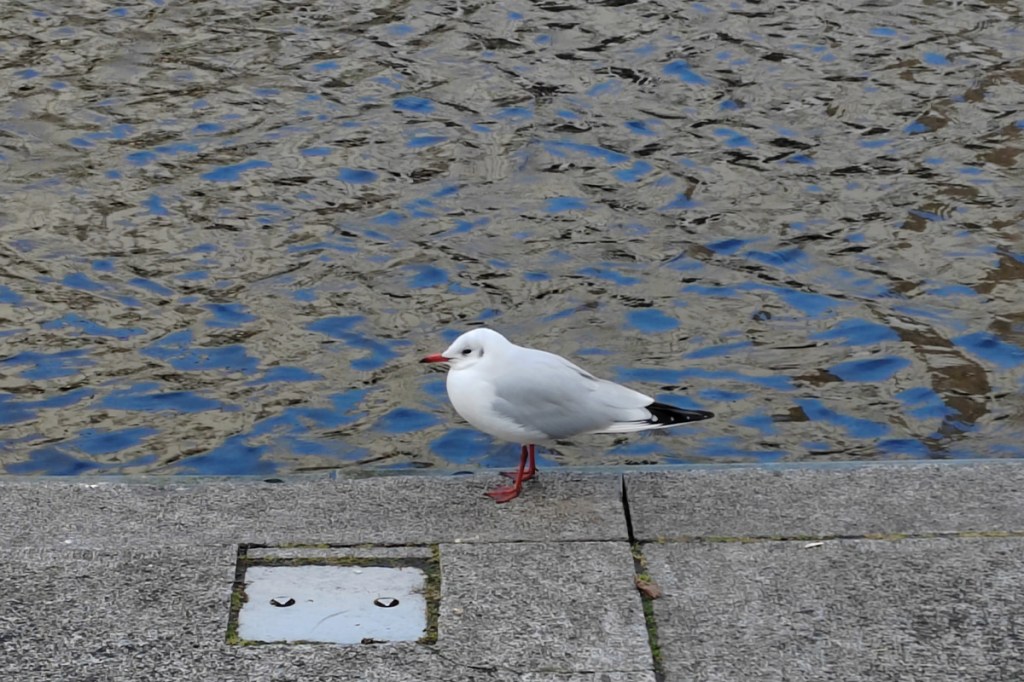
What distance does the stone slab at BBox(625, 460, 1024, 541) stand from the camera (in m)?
4.25

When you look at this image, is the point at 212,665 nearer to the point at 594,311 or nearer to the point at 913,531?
the point at 913,531

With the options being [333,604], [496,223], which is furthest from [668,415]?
[496,223]

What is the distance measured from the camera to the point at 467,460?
6195 millimetres

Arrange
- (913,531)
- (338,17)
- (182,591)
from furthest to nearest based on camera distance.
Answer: (338,17)
(913,531)
(182,591)

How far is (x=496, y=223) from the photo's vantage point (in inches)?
324

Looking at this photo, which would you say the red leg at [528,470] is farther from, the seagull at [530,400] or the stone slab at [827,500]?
the stone slab at [827,500]

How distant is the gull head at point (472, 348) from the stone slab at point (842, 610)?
35.0 inches

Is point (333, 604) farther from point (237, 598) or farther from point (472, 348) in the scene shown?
point (472, 348)

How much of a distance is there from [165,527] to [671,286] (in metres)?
3.89

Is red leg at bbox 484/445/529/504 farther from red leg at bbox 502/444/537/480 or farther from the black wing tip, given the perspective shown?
the black wing tip

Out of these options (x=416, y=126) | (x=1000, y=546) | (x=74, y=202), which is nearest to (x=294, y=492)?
(x=1000, y=546)

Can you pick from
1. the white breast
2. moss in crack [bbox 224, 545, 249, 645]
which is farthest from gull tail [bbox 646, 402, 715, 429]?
moss in crack [bbox 224, 545, 249, 645]

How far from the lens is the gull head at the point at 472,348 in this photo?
470 cm

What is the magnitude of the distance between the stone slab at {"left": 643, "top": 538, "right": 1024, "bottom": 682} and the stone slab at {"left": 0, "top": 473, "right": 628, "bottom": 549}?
0.37 m
